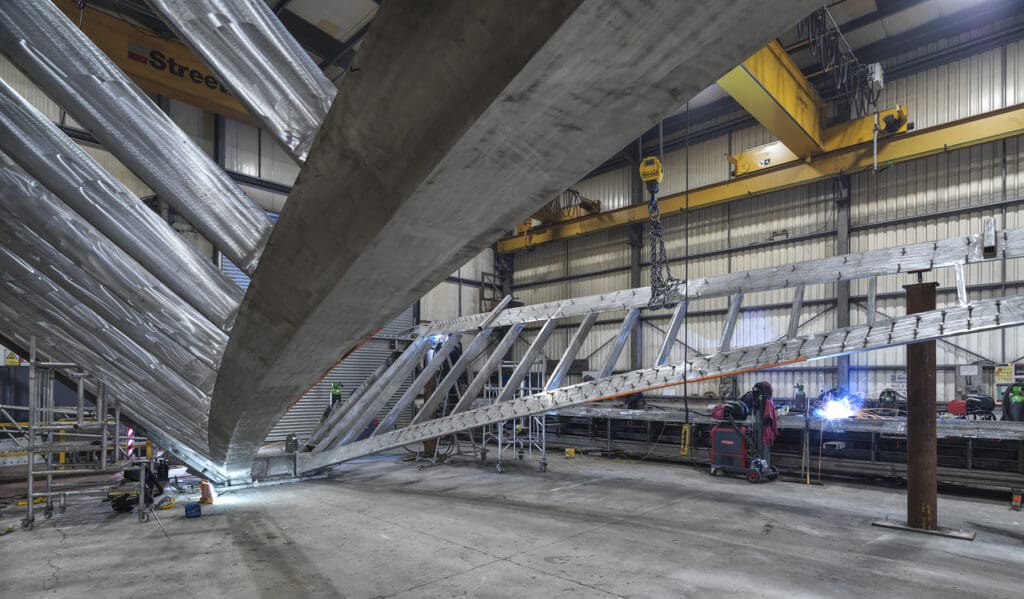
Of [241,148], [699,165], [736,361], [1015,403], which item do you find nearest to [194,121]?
[241,148]

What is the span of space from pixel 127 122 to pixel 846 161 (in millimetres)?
13077

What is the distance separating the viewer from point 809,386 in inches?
520

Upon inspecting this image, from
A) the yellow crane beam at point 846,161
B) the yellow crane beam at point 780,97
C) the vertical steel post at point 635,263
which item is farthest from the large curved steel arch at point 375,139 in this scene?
the vertical steel post at point 635,263

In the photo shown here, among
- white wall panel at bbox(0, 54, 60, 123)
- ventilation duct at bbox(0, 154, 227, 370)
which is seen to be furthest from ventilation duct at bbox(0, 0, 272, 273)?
white wall panel at bbox(0, 54, 60, 123)

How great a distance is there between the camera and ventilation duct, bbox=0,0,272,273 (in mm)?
1823

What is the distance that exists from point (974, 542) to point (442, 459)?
898 cm

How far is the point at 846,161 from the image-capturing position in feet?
37.6

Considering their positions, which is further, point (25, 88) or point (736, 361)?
point (25, 88)

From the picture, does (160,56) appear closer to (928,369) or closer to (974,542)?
(928,369)

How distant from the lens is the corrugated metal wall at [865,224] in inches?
444

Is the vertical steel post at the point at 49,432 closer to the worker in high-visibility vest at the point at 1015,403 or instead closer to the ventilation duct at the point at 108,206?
the ventilation duct at the point at 108,206

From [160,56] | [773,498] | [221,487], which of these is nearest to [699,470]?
[773,498]

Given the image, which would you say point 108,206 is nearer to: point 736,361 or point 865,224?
point 736,361

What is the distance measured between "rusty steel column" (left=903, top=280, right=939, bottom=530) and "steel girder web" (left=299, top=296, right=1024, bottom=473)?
0.65m
